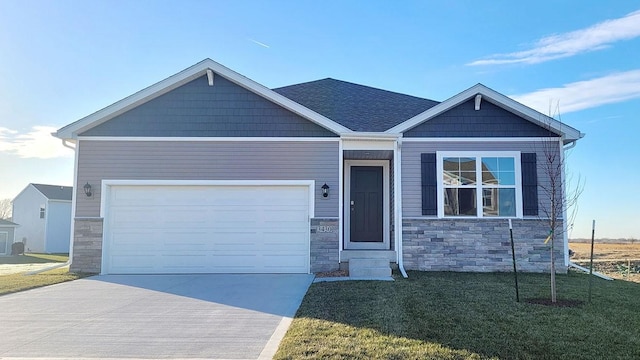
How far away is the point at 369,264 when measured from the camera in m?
9.52

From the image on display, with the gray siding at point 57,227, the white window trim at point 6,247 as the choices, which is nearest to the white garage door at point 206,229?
the gray siding at point 57,227

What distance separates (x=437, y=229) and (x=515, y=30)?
5.76m

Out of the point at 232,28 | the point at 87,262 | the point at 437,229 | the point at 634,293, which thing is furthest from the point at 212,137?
the point at 634,293

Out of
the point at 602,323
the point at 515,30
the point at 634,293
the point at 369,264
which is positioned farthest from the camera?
the point at 515,30

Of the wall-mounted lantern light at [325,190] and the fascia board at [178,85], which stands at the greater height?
the fascia board at [178,85]

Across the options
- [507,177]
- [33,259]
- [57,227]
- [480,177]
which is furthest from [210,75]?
[57,227]

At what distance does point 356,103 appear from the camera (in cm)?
1269

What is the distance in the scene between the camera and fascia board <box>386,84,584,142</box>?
9.91 meters

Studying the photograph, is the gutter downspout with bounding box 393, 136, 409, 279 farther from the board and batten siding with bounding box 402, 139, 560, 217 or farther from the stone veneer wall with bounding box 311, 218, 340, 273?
the stone veneer wall with bounding box 311, 218, 340, 273

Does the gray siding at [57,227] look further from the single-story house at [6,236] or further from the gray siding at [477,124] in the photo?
the gray siding at [477,124]

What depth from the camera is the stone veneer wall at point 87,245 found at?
9.95 metres

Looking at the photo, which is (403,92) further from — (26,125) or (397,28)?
(26,125)

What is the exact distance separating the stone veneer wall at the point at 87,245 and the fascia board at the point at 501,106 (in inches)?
288

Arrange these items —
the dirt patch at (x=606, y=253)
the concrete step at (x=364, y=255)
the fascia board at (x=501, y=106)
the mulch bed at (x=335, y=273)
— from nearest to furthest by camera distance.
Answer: the mulch bed at (x=335, y=273), the concrete step at (x=364, y=255), the fascia board at (x=501, y=106), the dirt patch at (x=606, y=253)
